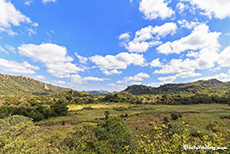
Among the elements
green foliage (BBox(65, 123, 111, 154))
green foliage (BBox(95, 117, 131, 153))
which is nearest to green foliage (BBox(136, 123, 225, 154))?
green foliage (BBox(65, 123, 111, 154))

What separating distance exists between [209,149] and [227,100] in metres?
101

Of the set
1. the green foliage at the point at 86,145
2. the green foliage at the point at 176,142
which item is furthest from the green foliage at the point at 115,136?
the green foliage at the point at 176,142

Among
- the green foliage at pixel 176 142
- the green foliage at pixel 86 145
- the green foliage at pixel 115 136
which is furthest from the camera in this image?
the green foliage at pixel 115 136

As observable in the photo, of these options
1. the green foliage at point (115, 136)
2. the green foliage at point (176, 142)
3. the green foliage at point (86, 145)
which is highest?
the green foliage at point (176, 142)

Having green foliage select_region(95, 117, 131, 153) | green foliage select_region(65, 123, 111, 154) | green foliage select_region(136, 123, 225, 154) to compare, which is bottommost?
green foliage select_region(95, 117, 131, 153)

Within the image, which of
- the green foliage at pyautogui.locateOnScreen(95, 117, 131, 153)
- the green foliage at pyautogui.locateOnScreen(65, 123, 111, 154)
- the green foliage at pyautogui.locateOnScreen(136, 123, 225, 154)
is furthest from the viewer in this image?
the green foliage at pyautogui.locateOnScreen(95, 117, 131, 153)

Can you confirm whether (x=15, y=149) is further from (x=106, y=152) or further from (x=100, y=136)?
(x=100, y=136)

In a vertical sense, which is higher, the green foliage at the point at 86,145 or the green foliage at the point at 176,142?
the green foliage at the point at 176,142

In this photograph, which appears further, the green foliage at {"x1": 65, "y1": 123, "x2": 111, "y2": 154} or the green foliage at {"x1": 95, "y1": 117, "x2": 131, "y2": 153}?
the green foliage at {"x1": 95, "y1": 117, "x2": 131, "y2": 153}

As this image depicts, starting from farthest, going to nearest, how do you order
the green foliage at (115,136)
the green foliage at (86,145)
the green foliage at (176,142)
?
the green foliage at (115,136) → the green foliage at (86,145) → the green foliage at (176,142)

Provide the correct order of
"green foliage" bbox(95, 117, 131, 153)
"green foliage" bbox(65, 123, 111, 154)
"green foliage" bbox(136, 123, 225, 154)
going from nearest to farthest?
1. "green foliage" bbox(136, 123, 225, 154)
2. "green foliage" bbox(65, 123, 111, 154)
3. "green foliage" bbox(95, 117, 131, 153)

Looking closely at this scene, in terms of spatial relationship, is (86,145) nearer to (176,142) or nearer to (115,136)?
(115,136)

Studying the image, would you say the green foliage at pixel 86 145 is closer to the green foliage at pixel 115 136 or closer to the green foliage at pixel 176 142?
the green foliage at pixel 115 136

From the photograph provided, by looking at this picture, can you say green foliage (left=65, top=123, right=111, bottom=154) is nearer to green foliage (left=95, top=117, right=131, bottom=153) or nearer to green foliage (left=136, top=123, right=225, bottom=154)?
green foliage (left=95, top=117, right=131, bottom=153)
